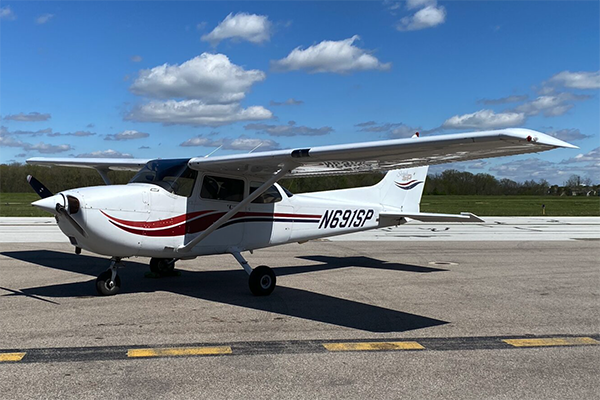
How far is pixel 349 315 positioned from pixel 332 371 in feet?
7.79

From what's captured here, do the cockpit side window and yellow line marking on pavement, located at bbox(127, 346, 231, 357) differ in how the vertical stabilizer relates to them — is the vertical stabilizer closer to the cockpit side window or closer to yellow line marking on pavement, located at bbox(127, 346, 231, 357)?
the cockpit side window

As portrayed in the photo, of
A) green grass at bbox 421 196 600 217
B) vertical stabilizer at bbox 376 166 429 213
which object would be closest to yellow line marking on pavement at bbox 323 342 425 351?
vertical stabilizer at bbox 376 166 429 213

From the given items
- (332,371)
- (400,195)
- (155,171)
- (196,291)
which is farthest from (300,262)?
(332,371)

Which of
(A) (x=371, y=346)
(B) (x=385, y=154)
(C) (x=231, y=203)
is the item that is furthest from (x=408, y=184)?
(A) (x=371, y=346)

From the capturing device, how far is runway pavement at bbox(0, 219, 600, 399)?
15.0ft

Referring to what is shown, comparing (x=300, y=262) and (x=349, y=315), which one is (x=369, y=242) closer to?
(x=300, y=262)

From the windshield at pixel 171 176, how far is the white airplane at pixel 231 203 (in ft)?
0.05

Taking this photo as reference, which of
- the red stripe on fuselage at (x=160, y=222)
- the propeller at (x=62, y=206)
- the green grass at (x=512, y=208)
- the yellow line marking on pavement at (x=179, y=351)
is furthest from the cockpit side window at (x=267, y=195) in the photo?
the green grass at (x=512, y=208)

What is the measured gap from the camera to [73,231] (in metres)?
7.48

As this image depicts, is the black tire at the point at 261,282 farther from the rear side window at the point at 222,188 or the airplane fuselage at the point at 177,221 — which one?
the rear side window at the point at 222,188

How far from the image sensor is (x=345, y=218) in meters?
11.1

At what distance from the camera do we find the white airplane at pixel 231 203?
7.01 metres

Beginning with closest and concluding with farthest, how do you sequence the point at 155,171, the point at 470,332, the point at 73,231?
the point at 470,332
the point at 73,231
the point at 155,171

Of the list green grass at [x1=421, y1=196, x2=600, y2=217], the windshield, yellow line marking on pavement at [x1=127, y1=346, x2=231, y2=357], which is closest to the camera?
yellow line marking on pavement at [x1=127, y1=346, x2=231, y2=357]
